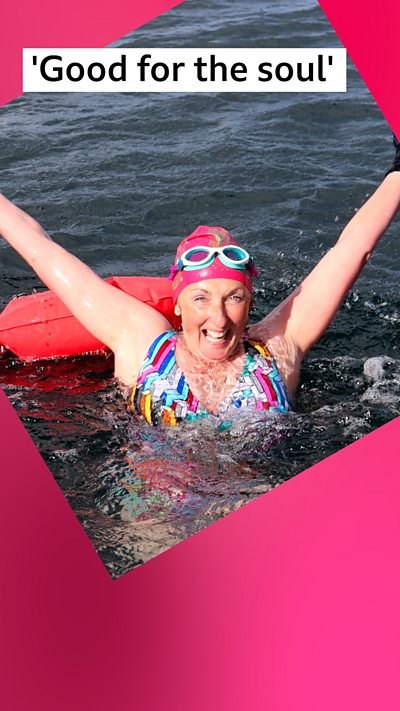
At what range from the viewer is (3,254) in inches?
346

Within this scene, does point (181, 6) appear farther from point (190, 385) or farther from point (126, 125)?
point (190, 385)

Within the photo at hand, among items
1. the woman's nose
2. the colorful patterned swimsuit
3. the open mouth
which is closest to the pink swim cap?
the woman's nose

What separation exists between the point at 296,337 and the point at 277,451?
74cm

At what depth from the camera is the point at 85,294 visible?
598 cm

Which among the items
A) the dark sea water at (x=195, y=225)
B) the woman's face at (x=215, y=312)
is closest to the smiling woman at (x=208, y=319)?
the woman's face at (x=215, y=312)

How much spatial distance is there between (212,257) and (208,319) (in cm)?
36

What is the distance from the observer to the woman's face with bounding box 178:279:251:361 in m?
5.64

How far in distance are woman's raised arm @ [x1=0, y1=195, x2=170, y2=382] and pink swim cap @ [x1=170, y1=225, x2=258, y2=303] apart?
1.23 feet

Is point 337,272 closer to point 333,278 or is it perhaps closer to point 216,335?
point 333,278

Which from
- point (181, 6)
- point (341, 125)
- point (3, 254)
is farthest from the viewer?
point (181, 6)

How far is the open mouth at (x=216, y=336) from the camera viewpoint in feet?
18.6

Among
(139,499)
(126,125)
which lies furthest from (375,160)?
(139,499)

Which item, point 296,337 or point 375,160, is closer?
point 296,337

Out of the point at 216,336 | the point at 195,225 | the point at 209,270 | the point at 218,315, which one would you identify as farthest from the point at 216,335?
the point at 195,225
